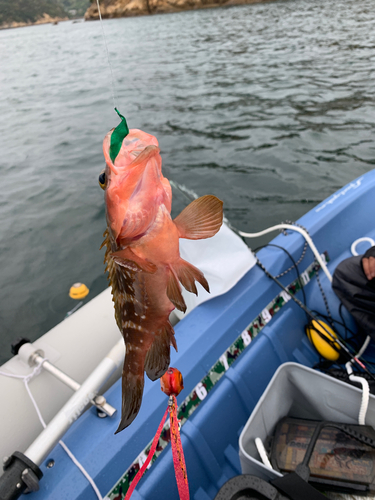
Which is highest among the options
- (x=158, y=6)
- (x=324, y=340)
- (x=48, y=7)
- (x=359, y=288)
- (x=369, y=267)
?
(x=158, y=6)

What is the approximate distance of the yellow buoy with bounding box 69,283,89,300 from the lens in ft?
Answer: 15.1

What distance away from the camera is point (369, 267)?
2.66m

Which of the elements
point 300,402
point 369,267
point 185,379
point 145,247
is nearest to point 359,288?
point 369,267

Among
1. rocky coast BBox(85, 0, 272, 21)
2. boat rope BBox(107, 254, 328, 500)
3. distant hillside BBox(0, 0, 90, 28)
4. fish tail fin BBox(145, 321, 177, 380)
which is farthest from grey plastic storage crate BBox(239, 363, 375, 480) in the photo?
rocky coast BBox(85, 0, 272, 21)

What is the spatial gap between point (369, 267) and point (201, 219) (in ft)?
7.23

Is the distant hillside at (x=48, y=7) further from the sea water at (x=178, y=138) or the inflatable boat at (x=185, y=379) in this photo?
the inflatable boat at (x=185, y=379)

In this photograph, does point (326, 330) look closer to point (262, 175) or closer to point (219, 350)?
point (219, 350)

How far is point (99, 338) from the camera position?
2.88m

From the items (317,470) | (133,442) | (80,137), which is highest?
(80,137)

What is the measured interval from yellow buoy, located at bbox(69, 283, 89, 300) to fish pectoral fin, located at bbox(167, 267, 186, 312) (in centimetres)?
392

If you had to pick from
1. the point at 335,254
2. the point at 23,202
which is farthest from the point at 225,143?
the point at 335,254

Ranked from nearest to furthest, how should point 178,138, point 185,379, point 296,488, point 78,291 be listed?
point 296,488
point 185,379
point 78,291
point 178,138

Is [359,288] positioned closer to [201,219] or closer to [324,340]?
[324,340]

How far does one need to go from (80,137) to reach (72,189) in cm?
261
